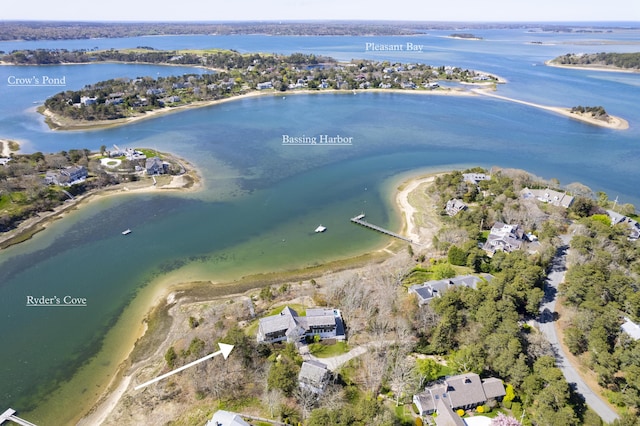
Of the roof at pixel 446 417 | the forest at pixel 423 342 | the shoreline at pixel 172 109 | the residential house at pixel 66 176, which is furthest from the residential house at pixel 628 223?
the shoreline at pixel 172 109

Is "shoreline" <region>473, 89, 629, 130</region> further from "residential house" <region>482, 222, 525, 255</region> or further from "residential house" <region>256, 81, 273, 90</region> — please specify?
"residential house" <region>256, 81, 273, 90</region>

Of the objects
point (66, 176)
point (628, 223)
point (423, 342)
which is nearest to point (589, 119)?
point (628, 223)

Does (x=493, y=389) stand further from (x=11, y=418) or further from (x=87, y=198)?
(x=87, y=198)

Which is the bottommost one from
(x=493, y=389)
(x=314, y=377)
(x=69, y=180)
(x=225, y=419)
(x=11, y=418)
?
(x=11, y=418)

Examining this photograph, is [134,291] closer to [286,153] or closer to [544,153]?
[286,153]

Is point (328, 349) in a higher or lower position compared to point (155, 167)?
lower

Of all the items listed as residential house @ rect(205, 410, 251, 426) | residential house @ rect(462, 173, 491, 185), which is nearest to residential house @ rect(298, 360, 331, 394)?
residential house @ rect(205, 410, 251, 426)

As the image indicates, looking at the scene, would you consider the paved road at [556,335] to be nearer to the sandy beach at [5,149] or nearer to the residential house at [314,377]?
the residential house at [314,377]

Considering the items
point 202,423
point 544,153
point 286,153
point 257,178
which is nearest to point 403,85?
point 544,153
